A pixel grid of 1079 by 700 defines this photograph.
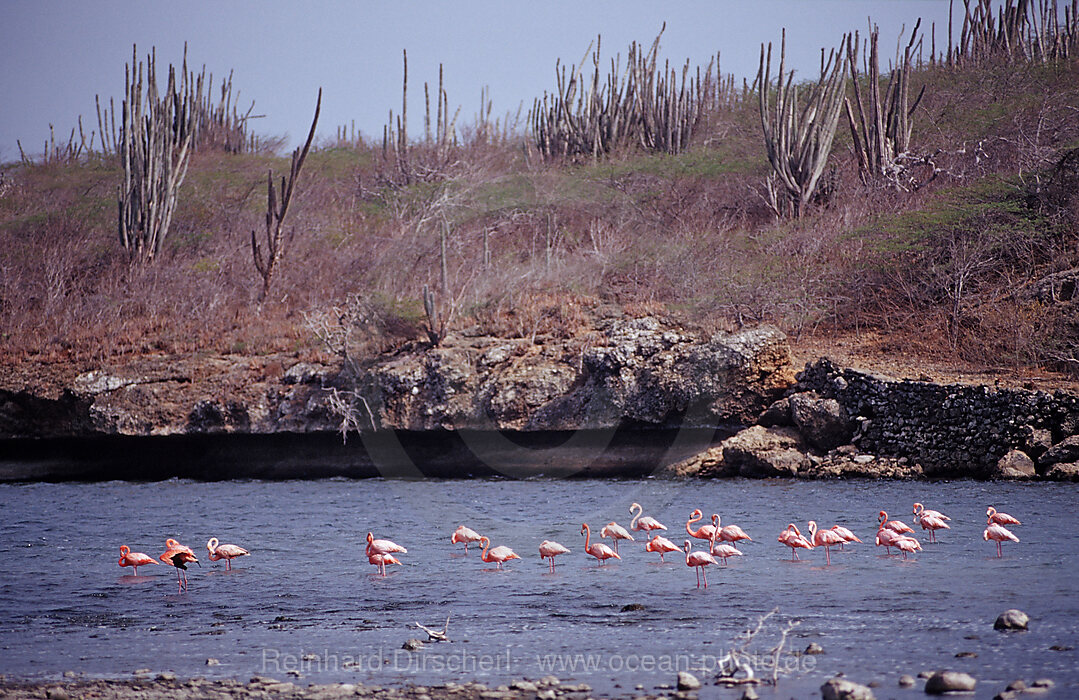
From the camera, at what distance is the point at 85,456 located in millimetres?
25375

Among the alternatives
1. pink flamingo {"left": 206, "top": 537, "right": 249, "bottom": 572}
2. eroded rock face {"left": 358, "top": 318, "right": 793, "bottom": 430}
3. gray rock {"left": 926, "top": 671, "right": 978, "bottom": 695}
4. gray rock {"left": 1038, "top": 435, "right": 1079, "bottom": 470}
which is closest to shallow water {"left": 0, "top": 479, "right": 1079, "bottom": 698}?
gray rock {"left": 926, "top": 671, "right": 978, "bottom": 695}

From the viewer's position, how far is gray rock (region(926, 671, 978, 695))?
5824mm

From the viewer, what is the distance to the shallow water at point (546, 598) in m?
7.06

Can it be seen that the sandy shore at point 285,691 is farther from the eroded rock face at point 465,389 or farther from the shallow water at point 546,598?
the eroded rock face at point 465,389

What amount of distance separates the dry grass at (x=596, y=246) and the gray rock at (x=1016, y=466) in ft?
10.9

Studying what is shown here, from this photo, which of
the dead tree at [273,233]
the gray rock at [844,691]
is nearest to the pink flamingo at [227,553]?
the gray rock at [844,691]

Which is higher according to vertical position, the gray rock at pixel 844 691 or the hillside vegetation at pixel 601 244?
the hillside vegetation at pixel 601 244

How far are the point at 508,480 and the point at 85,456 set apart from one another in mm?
11484

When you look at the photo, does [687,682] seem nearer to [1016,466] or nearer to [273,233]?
[1016,466]

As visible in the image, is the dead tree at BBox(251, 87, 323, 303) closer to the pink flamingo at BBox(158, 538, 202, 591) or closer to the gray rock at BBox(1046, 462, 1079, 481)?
the pink flamingo at BBox(158, 538, 202, 591)

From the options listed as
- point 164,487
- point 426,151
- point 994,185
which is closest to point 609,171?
point 426,151

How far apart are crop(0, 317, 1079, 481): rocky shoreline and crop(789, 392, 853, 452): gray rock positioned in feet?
0.10

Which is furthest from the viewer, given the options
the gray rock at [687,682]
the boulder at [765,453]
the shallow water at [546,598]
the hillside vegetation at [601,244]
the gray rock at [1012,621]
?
the hillside vegetation at [601,244]

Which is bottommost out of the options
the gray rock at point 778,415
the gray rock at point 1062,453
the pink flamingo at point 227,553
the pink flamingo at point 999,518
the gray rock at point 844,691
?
the pink flamingo at point 227,553
